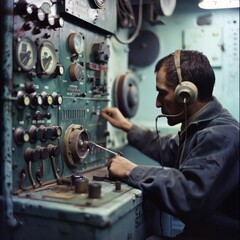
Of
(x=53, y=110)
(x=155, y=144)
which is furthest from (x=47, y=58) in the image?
(x=155, y=144)

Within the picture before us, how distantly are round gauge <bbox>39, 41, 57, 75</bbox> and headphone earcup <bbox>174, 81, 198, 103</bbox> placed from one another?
607 mm

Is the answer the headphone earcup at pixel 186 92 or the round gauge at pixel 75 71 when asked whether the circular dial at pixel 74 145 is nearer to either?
the round gauge at pixel 75 71

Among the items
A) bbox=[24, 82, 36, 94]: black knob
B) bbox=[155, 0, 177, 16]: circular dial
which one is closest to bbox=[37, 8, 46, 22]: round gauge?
bbox=[24, 82, 36, 94]: black knob

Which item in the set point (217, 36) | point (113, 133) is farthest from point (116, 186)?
point (217, 36)

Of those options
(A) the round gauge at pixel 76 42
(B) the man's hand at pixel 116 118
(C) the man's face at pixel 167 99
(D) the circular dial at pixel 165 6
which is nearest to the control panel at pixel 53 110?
(A) the round gauge at pixel 76 42

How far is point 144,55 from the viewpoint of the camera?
315 centimetres

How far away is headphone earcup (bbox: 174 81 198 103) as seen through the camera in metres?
1.76

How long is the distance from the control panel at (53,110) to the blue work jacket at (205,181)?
0.14 m

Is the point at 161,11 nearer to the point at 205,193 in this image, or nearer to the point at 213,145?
the point at 213,145

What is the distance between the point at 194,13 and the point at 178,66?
1.36 m

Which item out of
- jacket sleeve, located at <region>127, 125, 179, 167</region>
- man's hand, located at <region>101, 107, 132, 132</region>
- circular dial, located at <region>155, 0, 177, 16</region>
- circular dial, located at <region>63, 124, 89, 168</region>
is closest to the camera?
circular dial, located at <region>63, 124, 89, 168</region>

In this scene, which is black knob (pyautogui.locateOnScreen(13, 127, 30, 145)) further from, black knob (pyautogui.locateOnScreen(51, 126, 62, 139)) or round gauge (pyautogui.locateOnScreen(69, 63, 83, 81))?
round gauge (pyautogui.locateOnScreen(69, 63, 83, 81))

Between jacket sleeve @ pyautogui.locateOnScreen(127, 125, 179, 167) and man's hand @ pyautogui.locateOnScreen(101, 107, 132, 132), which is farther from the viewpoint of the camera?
man's hand @ pyautogui.locateOnScreen(101, 107, 132, 132)

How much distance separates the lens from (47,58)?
171 centimetres
